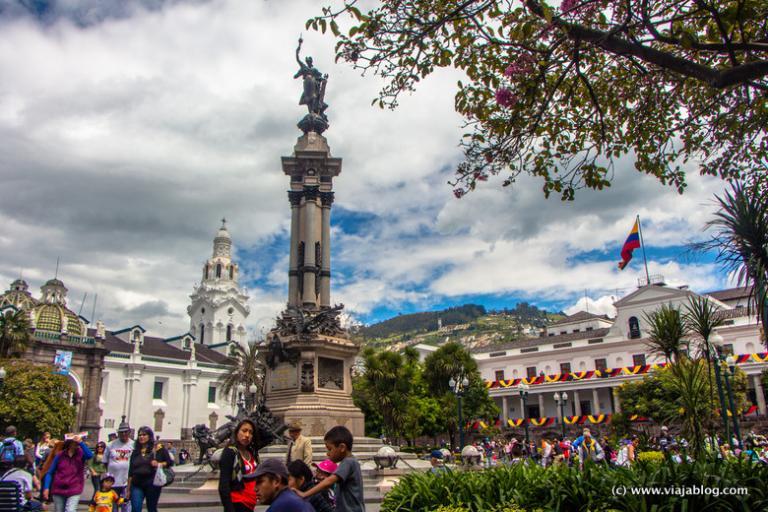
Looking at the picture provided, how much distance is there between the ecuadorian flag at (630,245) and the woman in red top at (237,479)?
38.5 m

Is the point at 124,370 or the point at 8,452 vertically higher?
the point at 124,370

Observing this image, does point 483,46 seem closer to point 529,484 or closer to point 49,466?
point 529,484

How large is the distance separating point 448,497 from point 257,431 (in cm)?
233

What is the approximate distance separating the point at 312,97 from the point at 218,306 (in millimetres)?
71348

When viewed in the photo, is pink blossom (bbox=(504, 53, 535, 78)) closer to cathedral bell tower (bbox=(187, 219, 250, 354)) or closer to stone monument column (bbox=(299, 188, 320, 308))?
stone monument column (bbox=(299, 188, 320, 308))

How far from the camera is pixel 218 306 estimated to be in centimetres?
9031

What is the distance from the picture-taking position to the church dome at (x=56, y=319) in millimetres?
53688

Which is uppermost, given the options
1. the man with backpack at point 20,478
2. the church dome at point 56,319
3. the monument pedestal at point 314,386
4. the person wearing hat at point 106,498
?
the church dome at point 56,319

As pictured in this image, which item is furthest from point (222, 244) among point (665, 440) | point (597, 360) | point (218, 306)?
point (665, 440)

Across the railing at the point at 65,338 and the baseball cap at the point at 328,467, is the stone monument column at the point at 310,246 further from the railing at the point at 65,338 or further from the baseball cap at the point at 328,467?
the railing at the point at 65,338

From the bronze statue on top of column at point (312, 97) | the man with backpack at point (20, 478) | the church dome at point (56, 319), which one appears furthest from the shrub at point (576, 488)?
the church dome at point (56, 319)

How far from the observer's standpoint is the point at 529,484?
6.73m

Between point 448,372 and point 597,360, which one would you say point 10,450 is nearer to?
point 448,372

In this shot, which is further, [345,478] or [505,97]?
[505,97]
